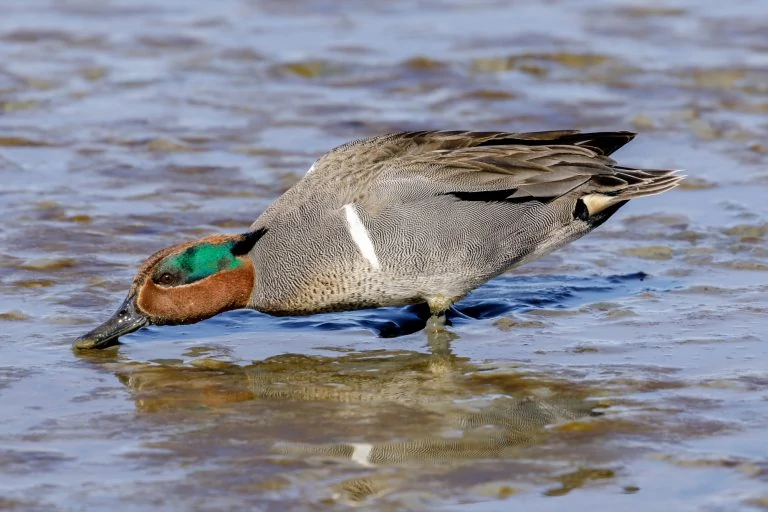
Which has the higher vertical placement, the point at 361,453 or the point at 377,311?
the point at 377,311

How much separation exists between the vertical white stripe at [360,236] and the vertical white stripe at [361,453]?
4.88 ft

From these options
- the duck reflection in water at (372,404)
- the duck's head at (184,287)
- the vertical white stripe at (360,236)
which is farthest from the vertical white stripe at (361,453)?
the duck's head at (184,287)

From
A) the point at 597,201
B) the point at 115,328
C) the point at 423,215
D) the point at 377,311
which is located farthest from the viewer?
the point at 377,311

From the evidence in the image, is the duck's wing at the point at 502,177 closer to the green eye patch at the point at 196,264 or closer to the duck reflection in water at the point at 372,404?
the green eye patch at the point at 196,264

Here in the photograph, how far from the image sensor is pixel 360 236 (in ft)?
21.3

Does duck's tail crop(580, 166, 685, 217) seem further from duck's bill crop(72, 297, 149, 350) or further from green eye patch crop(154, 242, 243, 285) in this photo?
duck's bill crop(72, 297, 149, 350)

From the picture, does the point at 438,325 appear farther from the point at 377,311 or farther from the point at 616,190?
the point at 616,190

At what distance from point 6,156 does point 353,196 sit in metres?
3.76

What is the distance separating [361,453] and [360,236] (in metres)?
1.66

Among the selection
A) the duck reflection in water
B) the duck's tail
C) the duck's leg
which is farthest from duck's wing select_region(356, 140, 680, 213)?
the duck reflection in water

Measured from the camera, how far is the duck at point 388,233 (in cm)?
645

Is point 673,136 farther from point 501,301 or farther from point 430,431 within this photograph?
point 430,431

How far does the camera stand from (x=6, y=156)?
943 centimetres

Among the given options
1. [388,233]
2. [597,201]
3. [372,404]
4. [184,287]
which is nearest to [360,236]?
[388,233]
